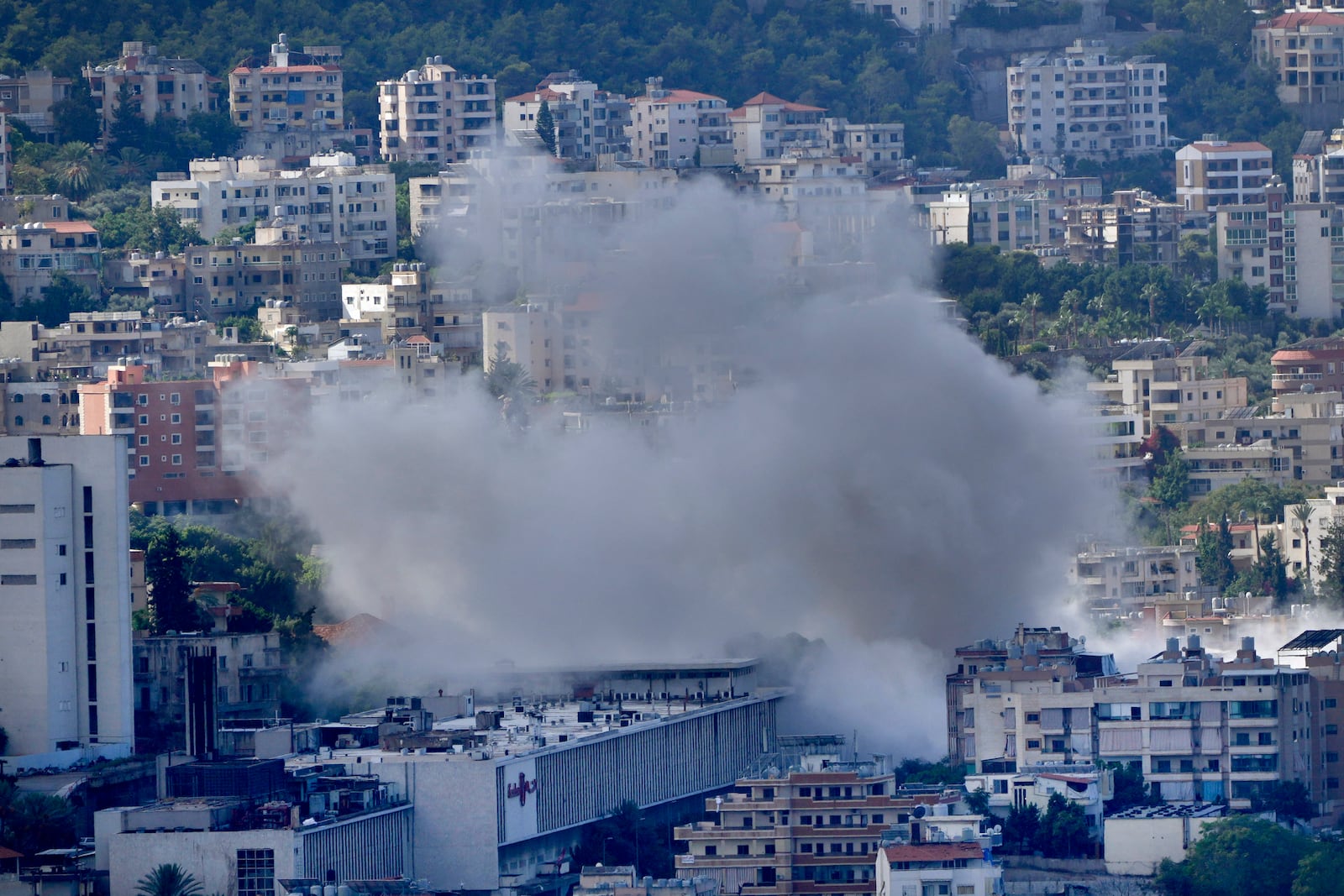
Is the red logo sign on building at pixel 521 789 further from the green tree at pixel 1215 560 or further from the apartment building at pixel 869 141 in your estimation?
the apartment building at pixel 869 141

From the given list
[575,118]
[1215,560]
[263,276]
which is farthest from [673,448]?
[575,118]

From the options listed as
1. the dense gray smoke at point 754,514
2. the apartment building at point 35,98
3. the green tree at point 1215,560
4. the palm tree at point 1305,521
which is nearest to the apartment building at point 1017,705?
the dense gray smoke at point 754,514

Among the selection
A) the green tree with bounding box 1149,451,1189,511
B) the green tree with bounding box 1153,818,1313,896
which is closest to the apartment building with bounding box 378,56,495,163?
the green tree with bounding box 1149,451,1189,511

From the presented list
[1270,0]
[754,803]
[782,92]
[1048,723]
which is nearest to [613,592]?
[1048,723]

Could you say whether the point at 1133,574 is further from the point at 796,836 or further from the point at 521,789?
the point at 796,836

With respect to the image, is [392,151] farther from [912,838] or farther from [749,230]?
[912,838]

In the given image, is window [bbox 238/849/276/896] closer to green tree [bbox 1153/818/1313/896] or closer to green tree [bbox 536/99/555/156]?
green tree [bbox 1153/818/1313/896]

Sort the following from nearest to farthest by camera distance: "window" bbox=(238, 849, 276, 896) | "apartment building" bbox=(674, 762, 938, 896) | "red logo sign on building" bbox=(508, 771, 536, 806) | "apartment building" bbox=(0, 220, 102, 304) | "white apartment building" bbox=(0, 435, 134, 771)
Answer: "window" bbox=(238, 849, 276, 896) → "apartment building" bbox=(674, 762, 938, 896) → "red logo sign on building" bbox=(508, 771, 536, 806) → "white apartment building" bbox=(0, 435, 134, 771) → "apartment building" bbox=(0, 220, 102, 304)
